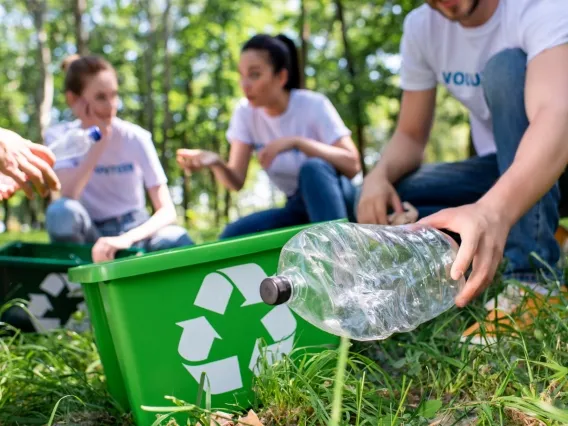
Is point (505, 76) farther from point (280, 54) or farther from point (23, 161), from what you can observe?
point (280, 54)

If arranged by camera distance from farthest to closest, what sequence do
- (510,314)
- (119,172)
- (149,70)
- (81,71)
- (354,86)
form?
1. (149,70)
2. (354,86)
3. (119,172)
4. (81,71)
5. (510,314)

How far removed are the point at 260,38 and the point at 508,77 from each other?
185 centimetres

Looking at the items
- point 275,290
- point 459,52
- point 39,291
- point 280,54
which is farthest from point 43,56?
point 275,290

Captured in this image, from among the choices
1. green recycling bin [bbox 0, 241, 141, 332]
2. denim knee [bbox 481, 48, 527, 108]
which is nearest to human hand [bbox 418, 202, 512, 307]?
denim knee [bbox 481, 48, 527, 108]

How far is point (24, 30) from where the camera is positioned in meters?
19.0

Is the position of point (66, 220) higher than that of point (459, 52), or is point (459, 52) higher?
point (459, 52)

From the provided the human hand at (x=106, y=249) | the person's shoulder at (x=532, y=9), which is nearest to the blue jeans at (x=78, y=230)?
the human hand at (x=106, y=249)

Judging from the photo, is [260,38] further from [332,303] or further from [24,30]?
[24,30]

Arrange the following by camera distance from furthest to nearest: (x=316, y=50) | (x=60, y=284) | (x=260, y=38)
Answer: (x=316, y=50) → (x=260, y=38) → (x=60, y=284)

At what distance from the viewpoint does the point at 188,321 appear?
1492 mm

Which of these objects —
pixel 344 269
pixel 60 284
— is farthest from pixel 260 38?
pixel 344 269

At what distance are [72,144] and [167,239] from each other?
88 centimetres

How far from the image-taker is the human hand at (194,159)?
3029mm

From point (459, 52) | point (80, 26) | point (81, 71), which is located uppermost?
point (80, 26)
